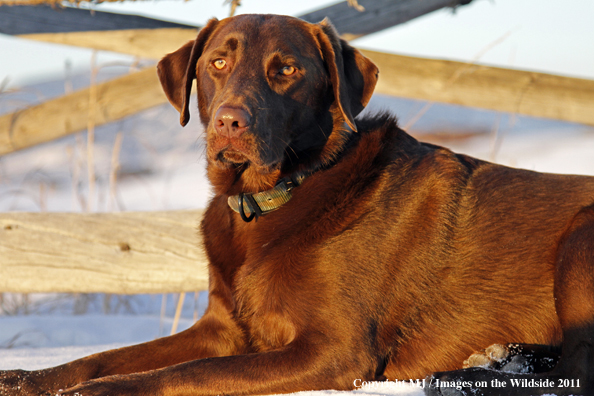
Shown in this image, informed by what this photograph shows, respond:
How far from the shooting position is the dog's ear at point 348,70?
8.11ft

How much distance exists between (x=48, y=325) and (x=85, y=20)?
93.5 inches

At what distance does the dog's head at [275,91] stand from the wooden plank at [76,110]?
1.94 metres

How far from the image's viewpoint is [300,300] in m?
2.16

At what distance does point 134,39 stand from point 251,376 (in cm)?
333

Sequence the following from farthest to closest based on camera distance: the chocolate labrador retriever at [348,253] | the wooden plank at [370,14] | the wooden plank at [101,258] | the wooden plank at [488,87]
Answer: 1. the wooden plank at [370,14]
2. the wooden plank at [488,87]
3. the wooden plank at [101,258]
4. the chocolate labrador retriever at [348,253]

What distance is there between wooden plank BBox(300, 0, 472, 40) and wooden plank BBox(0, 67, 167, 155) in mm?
1462

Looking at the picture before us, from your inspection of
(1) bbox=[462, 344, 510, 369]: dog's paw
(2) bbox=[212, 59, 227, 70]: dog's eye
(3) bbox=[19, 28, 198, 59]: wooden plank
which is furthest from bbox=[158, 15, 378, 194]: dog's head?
(3) bbox=[19, 28, 198, 59]: wooden plank

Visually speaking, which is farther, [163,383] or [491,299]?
[491,299]

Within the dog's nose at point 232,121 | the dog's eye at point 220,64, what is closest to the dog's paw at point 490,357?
the dog's nose at point 232,121

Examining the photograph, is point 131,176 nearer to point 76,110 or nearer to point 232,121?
point 76,110

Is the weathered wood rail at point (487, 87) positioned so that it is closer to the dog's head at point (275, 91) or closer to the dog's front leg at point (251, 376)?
the dog's head at point (275, 91)

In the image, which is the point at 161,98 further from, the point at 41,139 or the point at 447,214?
the point at 447,214

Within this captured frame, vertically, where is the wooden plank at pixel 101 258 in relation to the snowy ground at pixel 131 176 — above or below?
above

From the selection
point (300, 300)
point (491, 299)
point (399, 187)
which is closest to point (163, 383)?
point (300, 300)
